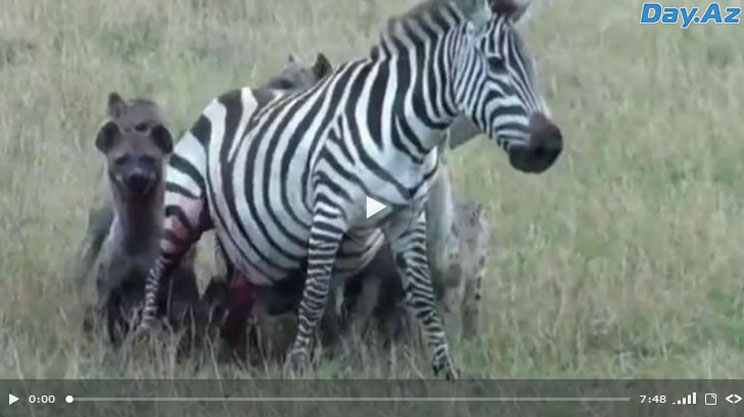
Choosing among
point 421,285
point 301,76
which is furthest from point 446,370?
point 301,76

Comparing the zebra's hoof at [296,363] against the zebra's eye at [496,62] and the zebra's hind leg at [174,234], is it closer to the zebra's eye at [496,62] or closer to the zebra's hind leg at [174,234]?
the zebra's hind leg at [174,234]

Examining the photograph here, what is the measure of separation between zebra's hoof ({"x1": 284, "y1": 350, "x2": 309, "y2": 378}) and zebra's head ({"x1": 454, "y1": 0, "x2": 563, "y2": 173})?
0.82 m

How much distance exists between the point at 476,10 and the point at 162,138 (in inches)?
45.5

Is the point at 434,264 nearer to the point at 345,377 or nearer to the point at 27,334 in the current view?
the point at 345,377

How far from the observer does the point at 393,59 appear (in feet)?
17.2

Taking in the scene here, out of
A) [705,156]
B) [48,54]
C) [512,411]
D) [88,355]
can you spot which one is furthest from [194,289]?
[48,54]

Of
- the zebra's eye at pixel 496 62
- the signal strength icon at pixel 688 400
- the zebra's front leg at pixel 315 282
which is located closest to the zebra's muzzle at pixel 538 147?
the zebra's eye at pixel 496 62

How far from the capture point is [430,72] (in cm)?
510

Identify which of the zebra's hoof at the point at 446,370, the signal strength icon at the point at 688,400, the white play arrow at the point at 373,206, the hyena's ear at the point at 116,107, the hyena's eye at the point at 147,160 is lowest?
the signal strength icon at the point at 688,400

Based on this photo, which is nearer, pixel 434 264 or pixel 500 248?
pixel 434 264

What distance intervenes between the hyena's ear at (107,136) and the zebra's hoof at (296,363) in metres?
0.90

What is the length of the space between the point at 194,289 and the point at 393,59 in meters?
1.03

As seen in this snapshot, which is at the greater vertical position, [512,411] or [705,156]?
[705,156]

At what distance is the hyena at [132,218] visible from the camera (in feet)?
18.3
